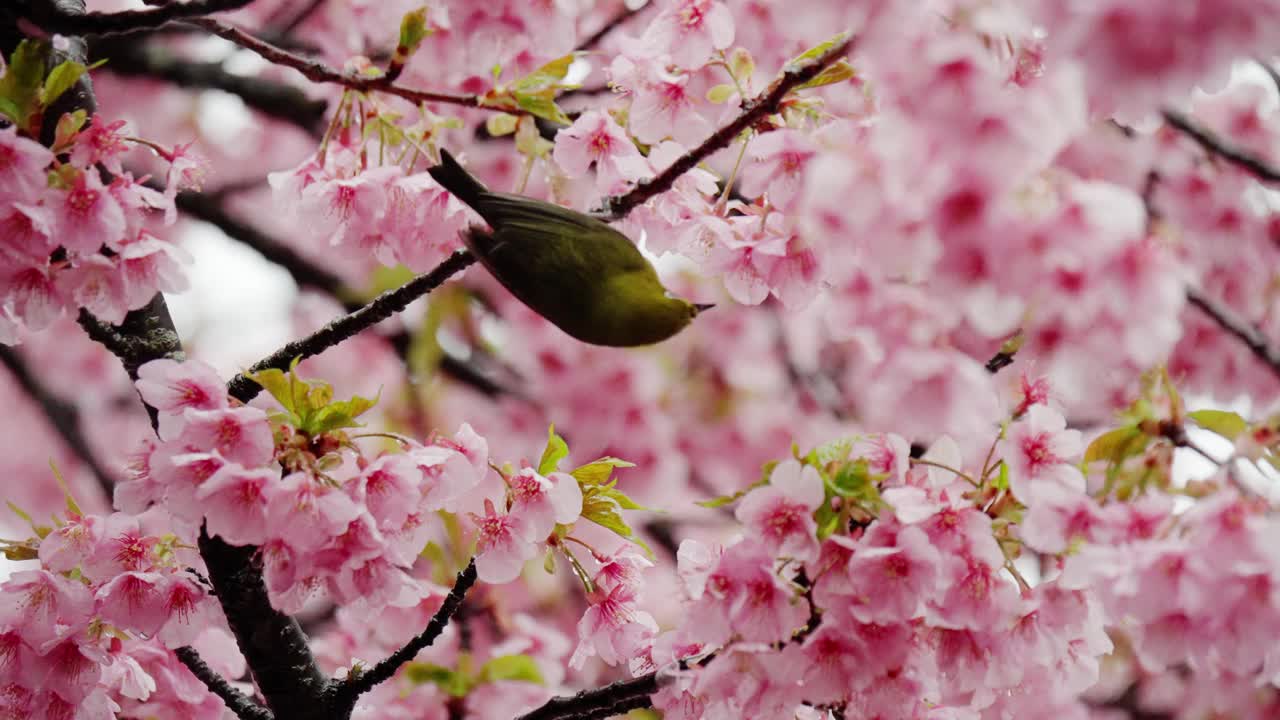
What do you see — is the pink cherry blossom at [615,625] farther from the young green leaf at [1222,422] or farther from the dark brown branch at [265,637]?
the young green leaf at [1222,422]

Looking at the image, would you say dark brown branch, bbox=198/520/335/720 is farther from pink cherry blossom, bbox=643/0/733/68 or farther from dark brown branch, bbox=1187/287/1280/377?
dark brown branch, bbox=1187/287/1280/377

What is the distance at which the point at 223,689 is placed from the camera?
174 cm

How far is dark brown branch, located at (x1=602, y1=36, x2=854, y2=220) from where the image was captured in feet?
4.32

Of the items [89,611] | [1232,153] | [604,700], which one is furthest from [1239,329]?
[89,611]

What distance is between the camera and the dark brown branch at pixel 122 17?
131cm

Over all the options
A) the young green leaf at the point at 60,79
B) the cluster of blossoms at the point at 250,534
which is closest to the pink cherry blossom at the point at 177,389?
the cluster of blossoms at the point at 250,534

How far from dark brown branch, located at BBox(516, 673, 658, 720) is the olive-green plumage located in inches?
20.9

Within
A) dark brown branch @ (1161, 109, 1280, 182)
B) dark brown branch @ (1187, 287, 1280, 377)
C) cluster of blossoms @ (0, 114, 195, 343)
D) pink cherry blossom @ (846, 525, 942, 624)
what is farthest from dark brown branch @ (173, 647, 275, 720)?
dark brown branch @ (1161, 109, 1280, 182)

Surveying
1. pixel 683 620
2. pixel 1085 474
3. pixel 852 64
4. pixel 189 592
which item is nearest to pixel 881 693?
pixel 683 620

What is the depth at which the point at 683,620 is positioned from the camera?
1.48 metres

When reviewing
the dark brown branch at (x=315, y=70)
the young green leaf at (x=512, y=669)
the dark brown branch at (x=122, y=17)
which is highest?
the dark brown branch at (x=122, y=17)

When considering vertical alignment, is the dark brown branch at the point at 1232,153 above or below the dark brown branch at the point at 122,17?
below

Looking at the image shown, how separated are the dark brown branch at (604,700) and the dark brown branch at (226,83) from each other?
6.74 ft

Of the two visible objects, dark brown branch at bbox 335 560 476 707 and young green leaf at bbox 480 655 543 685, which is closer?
dark brown branch at bbox 335 560 476 707
